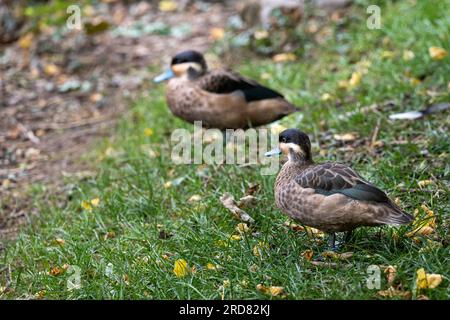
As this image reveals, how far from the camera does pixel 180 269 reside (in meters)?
4.67

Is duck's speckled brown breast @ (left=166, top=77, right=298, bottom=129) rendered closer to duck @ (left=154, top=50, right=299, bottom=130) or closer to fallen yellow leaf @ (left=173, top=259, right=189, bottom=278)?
duck @ (left=154, top=50, right=299, bottom=130)

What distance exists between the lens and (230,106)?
7.07 meters

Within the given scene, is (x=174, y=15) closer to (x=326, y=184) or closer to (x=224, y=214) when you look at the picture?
(x=224, y=214)

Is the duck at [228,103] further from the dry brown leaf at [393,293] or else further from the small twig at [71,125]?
the dry brown leaf at [393,293]

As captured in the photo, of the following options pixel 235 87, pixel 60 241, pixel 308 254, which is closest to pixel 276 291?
pixel 308 254

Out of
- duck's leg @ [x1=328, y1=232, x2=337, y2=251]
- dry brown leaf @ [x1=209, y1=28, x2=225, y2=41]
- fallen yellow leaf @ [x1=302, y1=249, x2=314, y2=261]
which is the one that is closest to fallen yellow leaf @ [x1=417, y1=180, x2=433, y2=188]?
duck's leg @ [x1=328, y1=232, x2=337, y2=251]

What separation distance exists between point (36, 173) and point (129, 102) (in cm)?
217

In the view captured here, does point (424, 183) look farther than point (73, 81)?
No

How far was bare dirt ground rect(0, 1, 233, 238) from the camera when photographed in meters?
8.11

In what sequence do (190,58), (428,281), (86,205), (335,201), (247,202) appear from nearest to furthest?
(428,281), (335,201), (247,202), (86,205), (190,58)

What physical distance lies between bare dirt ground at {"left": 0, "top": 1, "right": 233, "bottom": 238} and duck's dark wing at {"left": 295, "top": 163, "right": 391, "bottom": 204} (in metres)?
3.16

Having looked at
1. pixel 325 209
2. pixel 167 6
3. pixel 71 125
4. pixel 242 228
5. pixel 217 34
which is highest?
pixel 325 209

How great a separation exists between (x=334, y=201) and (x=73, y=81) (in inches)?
274

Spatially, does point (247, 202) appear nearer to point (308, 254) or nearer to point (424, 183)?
point (308, 254)
